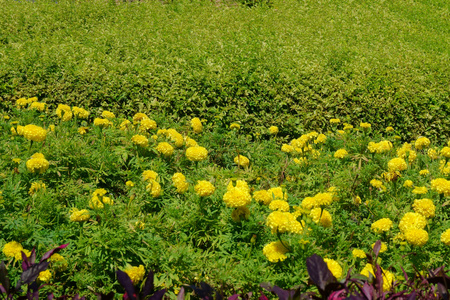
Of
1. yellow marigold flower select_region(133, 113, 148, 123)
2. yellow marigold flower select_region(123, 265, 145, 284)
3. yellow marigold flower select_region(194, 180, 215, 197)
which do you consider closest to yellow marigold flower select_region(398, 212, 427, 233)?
yellow marigold flower select_region(194, 180, 215, 197)

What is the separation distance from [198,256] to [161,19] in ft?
21.0

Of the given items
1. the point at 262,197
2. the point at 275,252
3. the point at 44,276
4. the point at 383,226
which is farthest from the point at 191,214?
the point at 383,226

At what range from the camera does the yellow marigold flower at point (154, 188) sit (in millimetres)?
2590

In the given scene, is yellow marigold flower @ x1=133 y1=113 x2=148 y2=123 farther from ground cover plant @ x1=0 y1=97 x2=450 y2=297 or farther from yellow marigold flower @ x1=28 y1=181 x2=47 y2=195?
yellow marigold flower @ x1=28 y1=181 x2=47 y2=195

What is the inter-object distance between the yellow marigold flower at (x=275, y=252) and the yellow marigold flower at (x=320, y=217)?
12.3 inches

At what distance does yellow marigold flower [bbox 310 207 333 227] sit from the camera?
7.53ft

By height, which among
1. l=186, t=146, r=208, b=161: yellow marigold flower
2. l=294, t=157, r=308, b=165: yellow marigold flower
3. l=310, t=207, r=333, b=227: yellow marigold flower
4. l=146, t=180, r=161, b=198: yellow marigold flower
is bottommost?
l=294, t=157, r=308, b=165: yellow marigold flower

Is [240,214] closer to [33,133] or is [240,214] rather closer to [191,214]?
[191,214]

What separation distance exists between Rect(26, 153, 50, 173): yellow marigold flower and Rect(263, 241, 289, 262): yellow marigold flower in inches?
59.5

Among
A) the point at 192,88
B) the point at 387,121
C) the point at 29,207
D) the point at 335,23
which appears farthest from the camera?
the point at 335,23

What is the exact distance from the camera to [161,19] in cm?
784

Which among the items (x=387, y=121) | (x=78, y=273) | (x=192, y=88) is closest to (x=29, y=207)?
(x=78, y=273)

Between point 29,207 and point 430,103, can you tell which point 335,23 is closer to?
point 430,103

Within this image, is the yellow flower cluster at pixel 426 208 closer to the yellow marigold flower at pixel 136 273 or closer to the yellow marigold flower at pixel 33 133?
the yellow marigold flower at pixel 136 273
